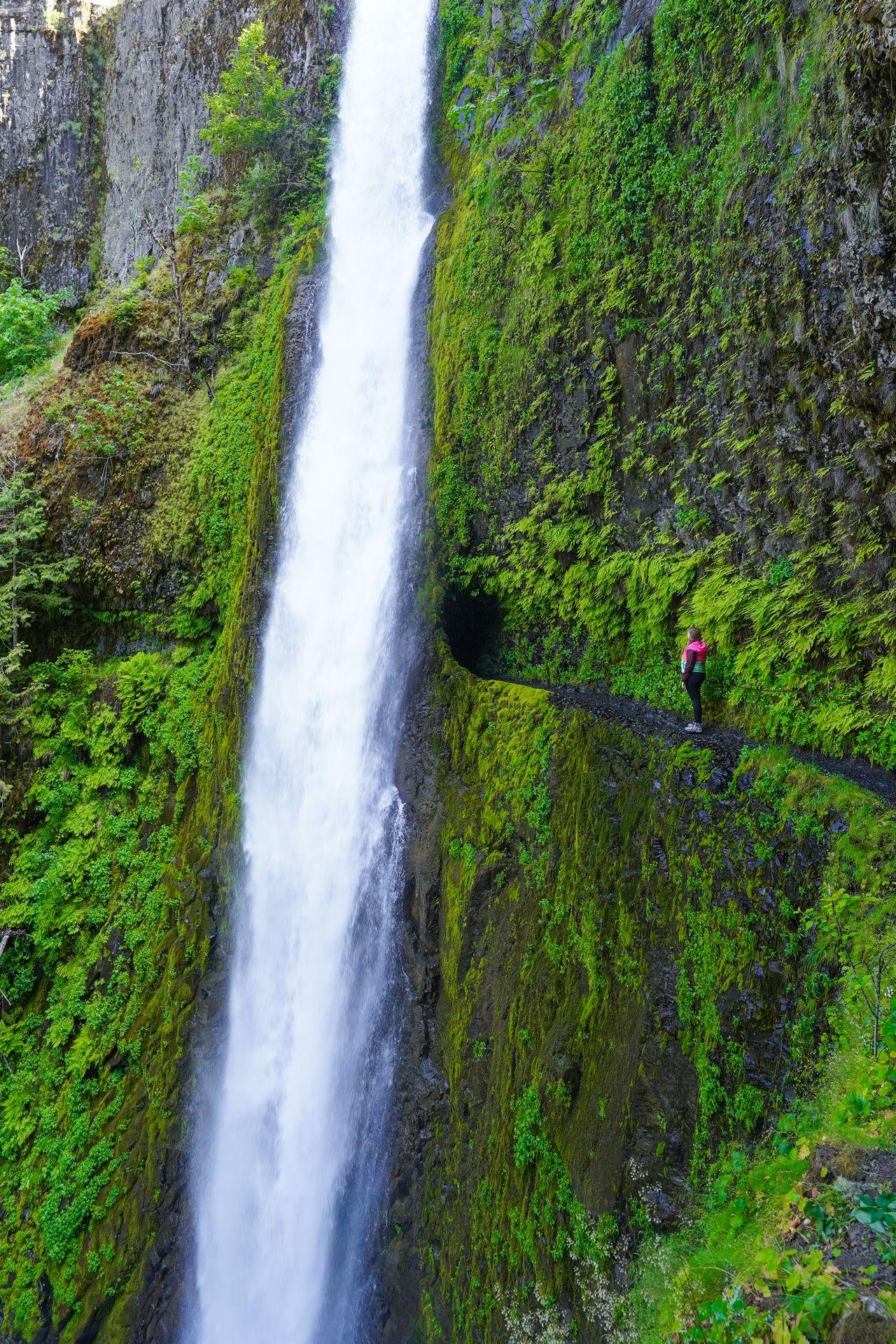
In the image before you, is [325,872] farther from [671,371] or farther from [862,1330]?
[862,1330]

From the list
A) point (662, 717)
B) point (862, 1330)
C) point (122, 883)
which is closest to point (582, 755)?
Answer: point (662, 717)

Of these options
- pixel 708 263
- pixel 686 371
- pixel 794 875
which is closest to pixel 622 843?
pixel 794 875

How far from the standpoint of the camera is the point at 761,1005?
4.20 metres

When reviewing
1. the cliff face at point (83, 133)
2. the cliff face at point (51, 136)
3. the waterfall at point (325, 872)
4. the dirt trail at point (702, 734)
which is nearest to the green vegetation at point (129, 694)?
the waterfall at point (325, 872)

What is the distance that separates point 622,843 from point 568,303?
5066 millimetres

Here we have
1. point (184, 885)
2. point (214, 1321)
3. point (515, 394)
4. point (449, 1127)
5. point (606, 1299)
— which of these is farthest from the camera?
point (184, 885)

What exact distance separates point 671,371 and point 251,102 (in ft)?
39.0

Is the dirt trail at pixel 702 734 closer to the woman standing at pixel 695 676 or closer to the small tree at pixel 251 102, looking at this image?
the woman standing at pixel 695 676

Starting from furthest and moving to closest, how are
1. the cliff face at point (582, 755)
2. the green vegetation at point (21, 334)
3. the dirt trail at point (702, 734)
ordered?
the green vegetation at point (21, 334) < the dirt trail at point (702, 734) < the cliff face at point (582, 755)

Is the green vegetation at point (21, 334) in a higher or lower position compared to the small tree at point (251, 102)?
lower

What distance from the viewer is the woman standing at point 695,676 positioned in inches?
217

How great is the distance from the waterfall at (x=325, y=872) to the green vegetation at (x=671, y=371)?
95cm

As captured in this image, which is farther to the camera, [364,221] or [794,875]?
[364,221]

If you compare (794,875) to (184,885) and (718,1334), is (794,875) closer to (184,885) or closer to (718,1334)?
(718,1334)
